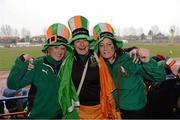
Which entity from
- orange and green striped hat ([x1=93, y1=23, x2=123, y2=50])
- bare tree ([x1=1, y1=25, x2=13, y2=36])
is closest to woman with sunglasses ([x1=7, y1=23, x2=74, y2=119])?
orange and green striped hat ([x1=93, y1=23, x2=123, y2=50])

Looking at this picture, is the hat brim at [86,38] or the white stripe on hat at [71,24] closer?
the hat brim at [86,38]

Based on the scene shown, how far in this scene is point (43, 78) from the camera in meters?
3.66

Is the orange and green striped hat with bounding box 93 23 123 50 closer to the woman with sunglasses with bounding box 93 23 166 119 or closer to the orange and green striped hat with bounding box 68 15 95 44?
the woman with sunglasses with bounding box 93 23 166 119

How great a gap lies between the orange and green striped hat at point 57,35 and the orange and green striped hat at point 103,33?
1.05ft

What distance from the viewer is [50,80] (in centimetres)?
367

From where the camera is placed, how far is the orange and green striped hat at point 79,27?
3728 mm

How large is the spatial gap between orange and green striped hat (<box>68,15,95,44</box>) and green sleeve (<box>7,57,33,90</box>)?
555 mm

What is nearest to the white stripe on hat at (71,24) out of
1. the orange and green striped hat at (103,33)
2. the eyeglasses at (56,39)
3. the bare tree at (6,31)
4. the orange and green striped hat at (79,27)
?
the orange and green striped hat at (79,27)

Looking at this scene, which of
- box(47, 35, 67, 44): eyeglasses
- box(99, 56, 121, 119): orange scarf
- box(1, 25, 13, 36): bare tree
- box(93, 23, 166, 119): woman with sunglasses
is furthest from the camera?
box(1, 25, 13, 36): bare tree

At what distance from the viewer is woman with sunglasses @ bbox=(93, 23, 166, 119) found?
366 centimetres

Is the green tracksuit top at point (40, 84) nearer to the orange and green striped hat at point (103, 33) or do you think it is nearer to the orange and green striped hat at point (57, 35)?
the orange and green striped hat at point (57, 35)

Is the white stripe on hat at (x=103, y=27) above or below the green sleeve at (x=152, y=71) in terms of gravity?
above

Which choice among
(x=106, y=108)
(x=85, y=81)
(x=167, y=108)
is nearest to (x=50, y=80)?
(x=85, y=81)

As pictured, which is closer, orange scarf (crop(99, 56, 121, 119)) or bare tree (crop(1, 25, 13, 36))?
orange scarf (crop(99, 56, 121, 119))
